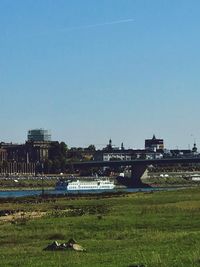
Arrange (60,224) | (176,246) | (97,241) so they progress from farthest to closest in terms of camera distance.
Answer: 1. (60,224)
2. (97,241)
3. (176,246)

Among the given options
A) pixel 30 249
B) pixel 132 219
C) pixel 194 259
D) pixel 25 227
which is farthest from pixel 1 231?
pixel 194 259

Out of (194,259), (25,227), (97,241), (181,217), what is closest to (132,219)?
(181,217)

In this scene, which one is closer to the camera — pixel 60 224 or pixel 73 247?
pixel 73 247

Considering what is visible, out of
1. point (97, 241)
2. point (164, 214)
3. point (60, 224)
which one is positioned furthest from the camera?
point (164, 214)

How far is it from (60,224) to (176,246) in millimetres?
19962

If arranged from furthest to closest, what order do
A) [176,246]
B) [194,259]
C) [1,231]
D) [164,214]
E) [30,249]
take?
[164,214]
[1,231]
[30,249]
[176,246]
[194,259]

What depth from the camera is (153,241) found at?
37062 millimetres

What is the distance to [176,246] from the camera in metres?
33.6

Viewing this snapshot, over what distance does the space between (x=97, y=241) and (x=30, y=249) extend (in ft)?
14.1

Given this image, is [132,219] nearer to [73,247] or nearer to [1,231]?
[1,231]

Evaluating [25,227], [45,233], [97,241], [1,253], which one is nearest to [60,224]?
[25,227]

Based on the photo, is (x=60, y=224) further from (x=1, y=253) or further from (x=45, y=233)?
(x=1, y=253)

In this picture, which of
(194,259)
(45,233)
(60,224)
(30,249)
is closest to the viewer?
(194,259)

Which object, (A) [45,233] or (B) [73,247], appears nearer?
(B) [73,247]
